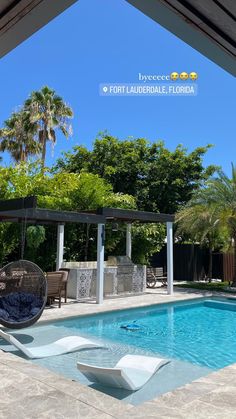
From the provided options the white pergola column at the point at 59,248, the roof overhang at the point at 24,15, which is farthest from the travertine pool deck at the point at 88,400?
the white pergola column at the point at 59,248

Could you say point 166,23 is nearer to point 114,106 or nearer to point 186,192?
point 114,106

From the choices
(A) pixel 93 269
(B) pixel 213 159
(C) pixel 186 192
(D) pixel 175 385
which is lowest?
(D) pixel 175 385

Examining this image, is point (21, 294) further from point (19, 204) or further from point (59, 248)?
point (59, 248)

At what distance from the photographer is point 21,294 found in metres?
8.04

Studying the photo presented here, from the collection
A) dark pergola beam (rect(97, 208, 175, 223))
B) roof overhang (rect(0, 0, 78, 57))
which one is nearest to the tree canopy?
dark pergola beam (rect(97, 208, 175, 223))

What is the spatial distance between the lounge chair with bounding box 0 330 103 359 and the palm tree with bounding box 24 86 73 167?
16.6 meters

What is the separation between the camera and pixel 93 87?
16.7 meters

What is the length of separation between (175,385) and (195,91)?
42.8 feet

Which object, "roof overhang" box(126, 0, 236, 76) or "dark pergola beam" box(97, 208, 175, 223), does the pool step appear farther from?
"roof overhang" box(126, 0, 236, 76)

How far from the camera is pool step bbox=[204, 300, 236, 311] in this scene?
12978 millimetres

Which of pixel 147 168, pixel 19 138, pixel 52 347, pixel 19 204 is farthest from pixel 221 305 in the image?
pixel 19 138

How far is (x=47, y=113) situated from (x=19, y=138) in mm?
2656

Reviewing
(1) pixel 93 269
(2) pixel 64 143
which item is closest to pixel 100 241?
(1) pixel 93 269

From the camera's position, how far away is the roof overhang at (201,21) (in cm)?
105
